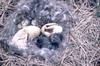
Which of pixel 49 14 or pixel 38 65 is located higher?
pixel 49 14

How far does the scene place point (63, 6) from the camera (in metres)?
2.51

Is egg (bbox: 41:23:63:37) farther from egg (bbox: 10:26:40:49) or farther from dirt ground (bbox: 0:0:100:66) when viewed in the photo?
dirt ground (bbox: 0:0:100:66)

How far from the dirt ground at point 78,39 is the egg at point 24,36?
0.09 m

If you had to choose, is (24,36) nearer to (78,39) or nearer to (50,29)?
(50,29)

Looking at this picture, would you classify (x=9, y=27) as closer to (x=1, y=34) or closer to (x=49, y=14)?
(x=1, y=34)

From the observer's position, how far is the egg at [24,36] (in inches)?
86.7

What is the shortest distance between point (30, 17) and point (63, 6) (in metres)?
0.33

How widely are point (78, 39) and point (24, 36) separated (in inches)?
17.8

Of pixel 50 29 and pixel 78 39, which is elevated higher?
pixel 50 29

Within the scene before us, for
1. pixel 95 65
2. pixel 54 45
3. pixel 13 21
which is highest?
pixel 13 21

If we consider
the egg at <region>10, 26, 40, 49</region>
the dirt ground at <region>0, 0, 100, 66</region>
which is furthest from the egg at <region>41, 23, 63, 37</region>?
the dirt ground at <region>0, 0, 100, 66</region>

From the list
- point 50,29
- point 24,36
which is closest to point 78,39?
point 50,29

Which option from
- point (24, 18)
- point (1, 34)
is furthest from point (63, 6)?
point (1, 34)

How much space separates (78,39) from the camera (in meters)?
2.35
